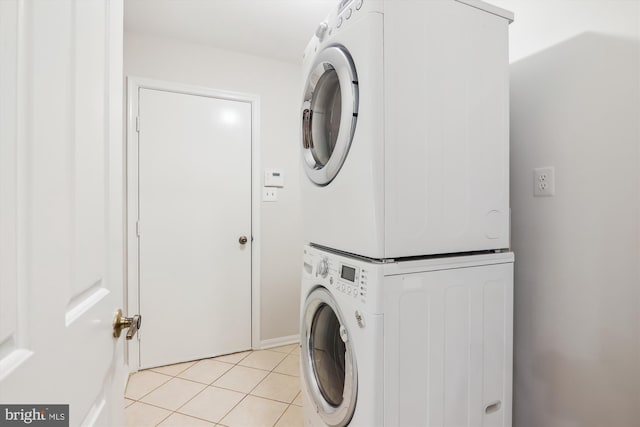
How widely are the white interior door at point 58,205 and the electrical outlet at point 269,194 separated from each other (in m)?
1.93

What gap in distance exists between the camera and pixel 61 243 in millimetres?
483

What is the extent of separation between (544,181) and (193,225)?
2.20 meters

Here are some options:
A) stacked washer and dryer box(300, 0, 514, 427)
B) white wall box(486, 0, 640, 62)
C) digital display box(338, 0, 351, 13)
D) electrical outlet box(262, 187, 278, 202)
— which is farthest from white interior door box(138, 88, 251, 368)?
white wall box(486, 0, 640, 62)

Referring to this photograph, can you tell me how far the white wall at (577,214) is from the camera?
1.07 metres

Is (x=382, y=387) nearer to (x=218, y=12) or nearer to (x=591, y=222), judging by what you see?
(x=591, y=222)

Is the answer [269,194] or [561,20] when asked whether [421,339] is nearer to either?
[561,20]

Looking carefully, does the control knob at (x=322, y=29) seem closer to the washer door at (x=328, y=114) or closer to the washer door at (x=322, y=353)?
the washer door at (x=328, y=114)

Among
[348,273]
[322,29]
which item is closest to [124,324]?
[348,273]

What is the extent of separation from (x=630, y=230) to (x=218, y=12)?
2353mm

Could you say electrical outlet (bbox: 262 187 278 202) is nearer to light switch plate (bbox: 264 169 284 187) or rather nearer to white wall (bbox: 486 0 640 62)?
light switch plate (bbox: 264 169 284 187)

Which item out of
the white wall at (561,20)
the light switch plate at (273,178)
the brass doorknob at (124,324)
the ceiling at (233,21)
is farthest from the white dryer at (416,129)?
the light switch plate at (273,178)

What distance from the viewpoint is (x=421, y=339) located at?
104 centimetres

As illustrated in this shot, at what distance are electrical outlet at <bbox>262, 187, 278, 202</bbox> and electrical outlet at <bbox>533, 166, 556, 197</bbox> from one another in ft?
6.14

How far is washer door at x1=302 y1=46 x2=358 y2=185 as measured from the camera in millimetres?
1065
